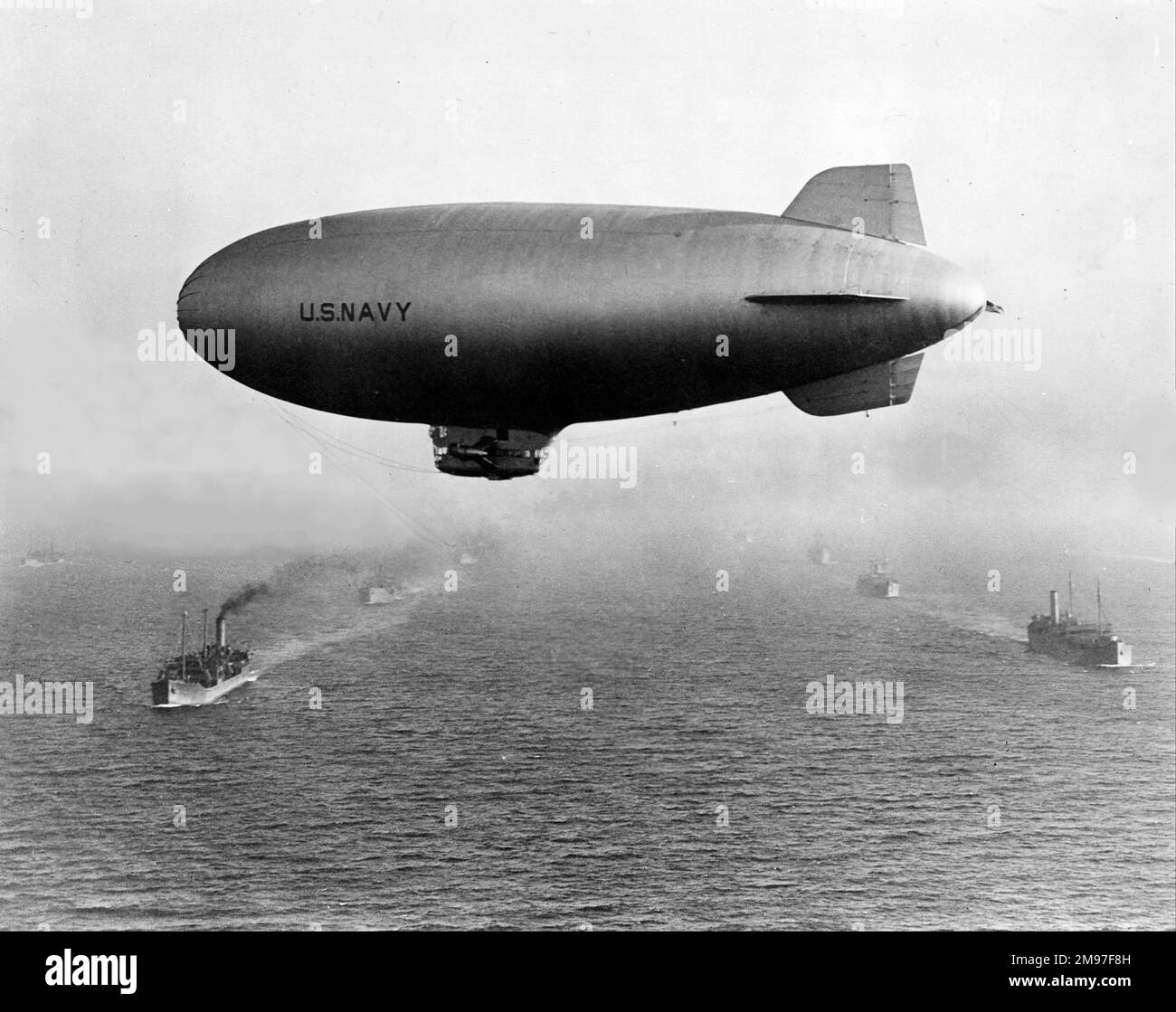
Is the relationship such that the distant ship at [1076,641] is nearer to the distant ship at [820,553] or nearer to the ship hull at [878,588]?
the ship hull at [878,588]

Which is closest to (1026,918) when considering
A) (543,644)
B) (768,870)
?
(768,870)

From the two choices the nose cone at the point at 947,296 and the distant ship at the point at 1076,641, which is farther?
the distant ship at the point at 1076,641

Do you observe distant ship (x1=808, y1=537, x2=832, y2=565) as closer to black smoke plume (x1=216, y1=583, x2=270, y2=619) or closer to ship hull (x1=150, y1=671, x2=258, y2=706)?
black smoke plume (x1=216, y1=583, x2=270, y2=619)

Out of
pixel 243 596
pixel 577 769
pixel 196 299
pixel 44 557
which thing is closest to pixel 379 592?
pixel 243 596

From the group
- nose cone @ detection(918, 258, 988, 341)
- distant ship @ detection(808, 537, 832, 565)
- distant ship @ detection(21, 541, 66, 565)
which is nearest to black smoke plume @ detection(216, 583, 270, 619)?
distant ship @ detection(21, 541, 66, 565)

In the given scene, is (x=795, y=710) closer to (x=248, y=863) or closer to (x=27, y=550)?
(x=248, y=863)

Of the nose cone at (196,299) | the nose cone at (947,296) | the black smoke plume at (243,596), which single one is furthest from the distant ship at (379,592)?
the nose cone at (947,296)
